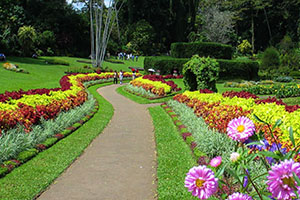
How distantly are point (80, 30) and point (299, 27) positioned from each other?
32146mm

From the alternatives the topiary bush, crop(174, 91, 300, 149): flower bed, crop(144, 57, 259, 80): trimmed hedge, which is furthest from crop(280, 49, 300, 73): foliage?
crop(174, 91, 300, 149): flower bed

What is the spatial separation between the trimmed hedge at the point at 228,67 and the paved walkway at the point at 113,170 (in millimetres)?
17314

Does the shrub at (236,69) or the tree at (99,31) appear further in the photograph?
the tree at (99,31)

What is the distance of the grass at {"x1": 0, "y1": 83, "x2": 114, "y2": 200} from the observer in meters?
4.83

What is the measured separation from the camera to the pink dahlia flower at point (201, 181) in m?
1.60

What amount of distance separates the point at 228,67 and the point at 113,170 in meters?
21.3

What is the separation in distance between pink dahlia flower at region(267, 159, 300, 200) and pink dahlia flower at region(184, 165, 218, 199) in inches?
→ 11.3

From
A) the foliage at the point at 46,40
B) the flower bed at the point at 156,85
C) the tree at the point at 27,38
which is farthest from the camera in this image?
the foliage at the point at 46,40

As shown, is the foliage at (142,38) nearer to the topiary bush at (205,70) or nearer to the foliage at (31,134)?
the topiary bush at (205,70)

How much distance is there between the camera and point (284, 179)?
4.72ft

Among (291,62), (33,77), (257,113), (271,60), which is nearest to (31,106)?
(257,113)

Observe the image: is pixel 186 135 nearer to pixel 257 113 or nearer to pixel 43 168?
pixel 257 113

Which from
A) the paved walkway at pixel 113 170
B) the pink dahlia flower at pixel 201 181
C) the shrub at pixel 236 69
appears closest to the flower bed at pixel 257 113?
the paved walkway at pixel 113 170

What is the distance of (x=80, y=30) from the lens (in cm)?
4322
